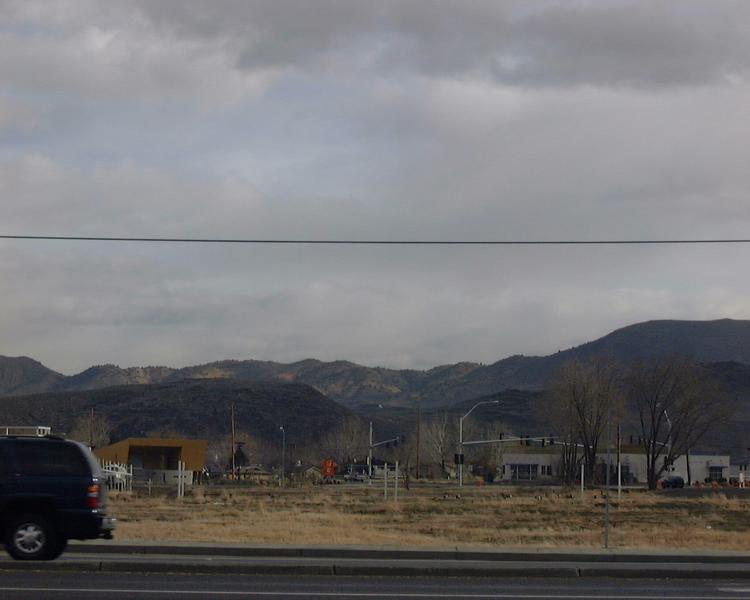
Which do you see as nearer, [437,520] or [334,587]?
[334,587]

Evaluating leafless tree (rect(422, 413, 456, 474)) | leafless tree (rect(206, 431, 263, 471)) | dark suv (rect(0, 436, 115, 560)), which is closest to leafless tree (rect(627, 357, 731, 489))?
leafless tree (rect(422, 413, 456, 474))

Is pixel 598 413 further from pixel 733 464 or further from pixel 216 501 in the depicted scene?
pixel 733 464

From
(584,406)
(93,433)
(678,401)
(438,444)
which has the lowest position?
(438,444)

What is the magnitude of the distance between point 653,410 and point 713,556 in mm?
84209

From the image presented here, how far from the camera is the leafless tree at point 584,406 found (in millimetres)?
99875

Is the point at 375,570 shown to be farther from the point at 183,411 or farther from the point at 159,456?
the point at 183,411

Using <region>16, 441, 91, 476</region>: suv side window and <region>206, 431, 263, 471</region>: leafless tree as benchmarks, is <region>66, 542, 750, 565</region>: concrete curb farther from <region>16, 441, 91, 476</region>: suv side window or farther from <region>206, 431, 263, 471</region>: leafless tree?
<region>206, 431, 263, 471</region>: leafless tree

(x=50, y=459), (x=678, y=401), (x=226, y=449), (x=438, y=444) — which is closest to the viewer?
(x=50, y=459)

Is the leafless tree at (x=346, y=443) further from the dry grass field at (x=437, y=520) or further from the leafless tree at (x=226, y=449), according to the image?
the dry grass field at (x=437, y=520)

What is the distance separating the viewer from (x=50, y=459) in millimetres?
19359

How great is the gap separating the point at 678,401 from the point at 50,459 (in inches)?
3616

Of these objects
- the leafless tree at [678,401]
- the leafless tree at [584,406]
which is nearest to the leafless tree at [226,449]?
the leafless tree at [584,406]

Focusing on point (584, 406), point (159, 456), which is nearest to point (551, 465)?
point (584, 406)

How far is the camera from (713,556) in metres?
22.9
